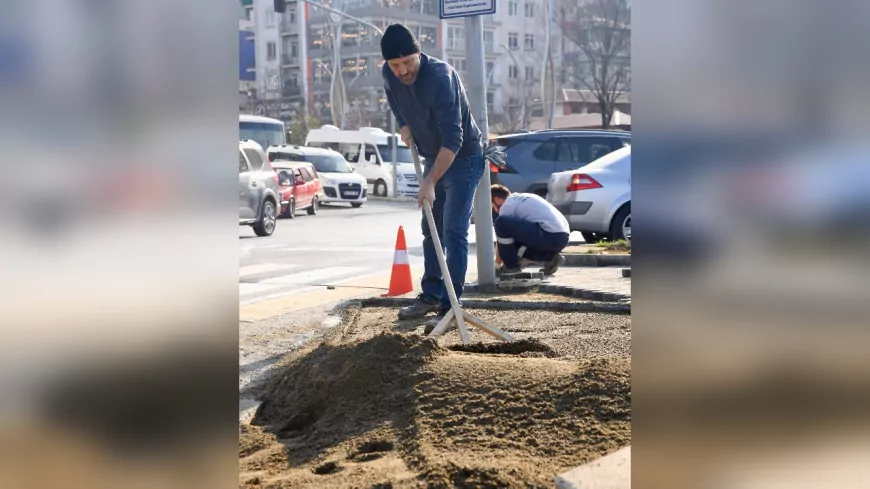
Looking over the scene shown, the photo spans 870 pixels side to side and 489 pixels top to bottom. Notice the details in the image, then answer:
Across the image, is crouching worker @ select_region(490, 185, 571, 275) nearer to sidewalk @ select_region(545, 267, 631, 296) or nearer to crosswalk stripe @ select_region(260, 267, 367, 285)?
sidewalk @ select_region(545, 267, 631, 296)

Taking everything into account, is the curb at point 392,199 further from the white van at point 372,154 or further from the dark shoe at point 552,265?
the dark shoe at point 552,265

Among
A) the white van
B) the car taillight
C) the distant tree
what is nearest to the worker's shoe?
the car taillight

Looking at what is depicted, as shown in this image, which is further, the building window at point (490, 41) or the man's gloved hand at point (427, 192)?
the building window at point (490, 41)

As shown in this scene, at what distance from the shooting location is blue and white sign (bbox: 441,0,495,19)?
26.6 feet

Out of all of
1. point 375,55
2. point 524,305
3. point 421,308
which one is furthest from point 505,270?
point 375,55

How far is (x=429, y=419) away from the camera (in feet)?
11.8

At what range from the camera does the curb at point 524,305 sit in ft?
22.5

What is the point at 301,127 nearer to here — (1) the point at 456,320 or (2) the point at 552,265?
(2) the point at 552,265

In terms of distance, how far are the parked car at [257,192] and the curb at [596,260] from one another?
23.7ft

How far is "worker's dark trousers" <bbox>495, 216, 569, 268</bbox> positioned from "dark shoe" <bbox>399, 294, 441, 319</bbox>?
264 centimetres

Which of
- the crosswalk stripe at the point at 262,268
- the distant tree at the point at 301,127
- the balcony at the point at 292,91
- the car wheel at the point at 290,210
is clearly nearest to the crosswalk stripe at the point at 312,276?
the crosswalk stripe at the point at 262,268

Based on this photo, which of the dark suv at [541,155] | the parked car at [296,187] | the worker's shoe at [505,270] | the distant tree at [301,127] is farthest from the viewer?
the distant tree at [301,127]

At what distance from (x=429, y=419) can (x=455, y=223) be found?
120 inches
